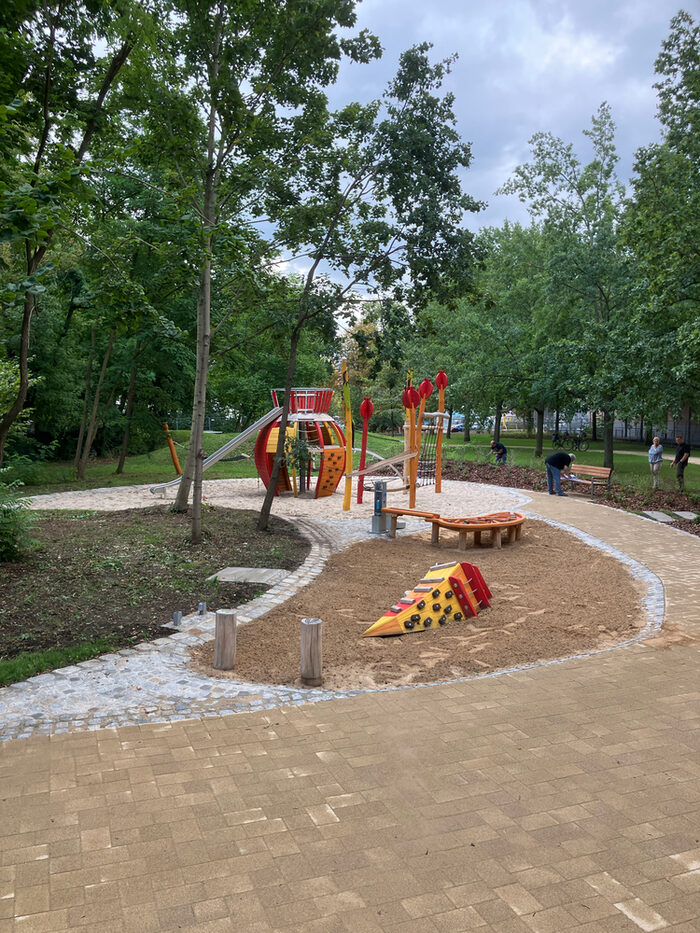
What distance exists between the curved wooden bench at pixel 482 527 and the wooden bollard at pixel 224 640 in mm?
6055

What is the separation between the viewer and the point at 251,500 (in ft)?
54.7

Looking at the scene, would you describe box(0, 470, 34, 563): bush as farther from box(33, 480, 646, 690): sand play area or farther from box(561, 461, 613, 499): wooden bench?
box(561, 461, 613, 499): wooden bench

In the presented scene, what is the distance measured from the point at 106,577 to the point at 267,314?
6.00 m

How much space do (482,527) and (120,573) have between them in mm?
5780

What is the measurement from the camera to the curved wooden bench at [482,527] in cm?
1112

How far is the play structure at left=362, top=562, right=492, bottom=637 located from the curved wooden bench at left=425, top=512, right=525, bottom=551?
10.8 ft

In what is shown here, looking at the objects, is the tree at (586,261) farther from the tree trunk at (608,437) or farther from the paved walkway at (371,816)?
the paved walkway at (371,816)

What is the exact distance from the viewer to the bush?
8.49 meters

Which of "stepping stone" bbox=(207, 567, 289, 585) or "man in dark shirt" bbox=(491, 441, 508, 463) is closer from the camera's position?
"stepping stone" bbox=(207, 567, 289, 585)

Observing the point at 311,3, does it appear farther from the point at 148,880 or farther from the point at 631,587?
the point at 148,880

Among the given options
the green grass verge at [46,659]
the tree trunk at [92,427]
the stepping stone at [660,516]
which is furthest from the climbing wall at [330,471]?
the green grass verge at [46,659]

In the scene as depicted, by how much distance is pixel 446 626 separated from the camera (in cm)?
727

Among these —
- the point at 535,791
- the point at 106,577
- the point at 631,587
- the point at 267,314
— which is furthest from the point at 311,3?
the point at 535,791

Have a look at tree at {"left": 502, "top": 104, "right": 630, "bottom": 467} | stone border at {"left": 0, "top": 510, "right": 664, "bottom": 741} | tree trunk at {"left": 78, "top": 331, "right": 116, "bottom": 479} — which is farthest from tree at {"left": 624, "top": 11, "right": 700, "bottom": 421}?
tree trunk at {"left": 78, "top": 331, "right": 116, "bottom": 479}
